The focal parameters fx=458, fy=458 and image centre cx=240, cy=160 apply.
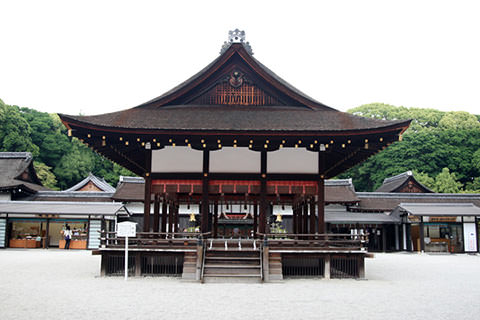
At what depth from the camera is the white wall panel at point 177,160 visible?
16.5 metres

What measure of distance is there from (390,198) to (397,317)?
33232mm

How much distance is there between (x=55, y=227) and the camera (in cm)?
3803

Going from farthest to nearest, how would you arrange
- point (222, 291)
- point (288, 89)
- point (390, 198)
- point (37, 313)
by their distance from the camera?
point (390, 198)
point (288, 89)
point (222, 291)
point (37, 313)

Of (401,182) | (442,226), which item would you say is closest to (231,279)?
(442,226)

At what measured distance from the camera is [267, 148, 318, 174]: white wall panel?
54.2 feet

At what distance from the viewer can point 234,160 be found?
54.4 ft

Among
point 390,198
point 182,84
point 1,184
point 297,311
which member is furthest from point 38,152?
point 297,311

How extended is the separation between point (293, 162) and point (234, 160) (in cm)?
→ 213

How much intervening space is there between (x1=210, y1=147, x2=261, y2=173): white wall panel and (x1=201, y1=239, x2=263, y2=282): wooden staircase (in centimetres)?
260

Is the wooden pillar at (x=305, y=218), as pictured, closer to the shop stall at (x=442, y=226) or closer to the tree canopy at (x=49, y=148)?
the shop stall at (x=442, y=226)

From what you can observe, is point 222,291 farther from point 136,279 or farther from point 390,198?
point 390,198

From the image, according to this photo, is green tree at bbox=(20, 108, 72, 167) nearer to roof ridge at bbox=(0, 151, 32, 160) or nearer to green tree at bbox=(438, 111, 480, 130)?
roof ridge at bbox=(0, 151, 32, 160)

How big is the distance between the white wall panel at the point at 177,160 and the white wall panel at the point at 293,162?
260 centimetres

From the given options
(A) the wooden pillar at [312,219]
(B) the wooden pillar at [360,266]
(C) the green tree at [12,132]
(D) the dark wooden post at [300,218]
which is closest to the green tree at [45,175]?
(C) the green tree at [12,132]
